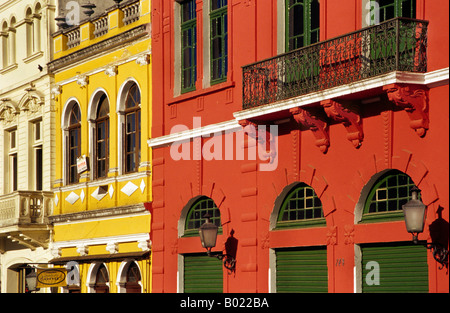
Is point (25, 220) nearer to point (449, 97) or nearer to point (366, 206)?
point (366, 206)

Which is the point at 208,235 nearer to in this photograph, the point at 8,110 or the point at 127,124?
the point at 127,124

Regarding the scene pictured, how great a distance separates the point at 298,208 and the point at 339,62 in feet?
9.80

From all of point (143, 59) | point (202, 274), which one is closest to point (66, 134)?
point (143, 59)

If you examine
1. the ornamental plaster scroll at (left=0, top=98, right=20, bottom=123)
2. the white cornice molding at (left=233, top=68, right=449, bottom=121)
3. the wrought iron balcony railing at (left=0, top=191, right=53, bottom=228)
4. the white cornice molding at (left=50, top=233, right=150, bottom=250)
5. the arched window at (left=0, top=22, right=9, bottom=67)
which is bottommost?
the white cornice molding at (left=50, top=233, right=150, bottom=250)

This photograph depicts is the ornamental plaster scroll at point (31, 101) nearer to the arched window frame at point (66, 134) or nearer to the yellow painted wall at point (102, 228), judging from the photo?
the arched window frame at point (66, 134)

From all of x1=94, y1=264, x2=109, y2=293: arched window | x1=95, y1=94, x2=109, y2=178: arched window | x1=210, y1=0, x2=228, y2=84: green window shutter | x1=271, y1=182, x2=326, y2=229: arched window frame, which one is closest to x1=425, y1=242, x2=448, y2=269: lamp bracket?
x1=271, y1=182, x2=326, y2=229: arched window frame

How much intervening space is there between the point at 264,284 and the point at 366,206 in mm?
2950

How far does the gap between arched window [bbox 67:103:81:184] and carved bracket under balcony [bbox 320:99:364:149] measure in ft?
34.4

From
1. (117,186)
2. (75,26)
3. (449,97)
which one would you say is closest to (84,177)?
(117,186)

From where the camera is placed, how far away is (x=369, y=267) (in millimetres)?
16672

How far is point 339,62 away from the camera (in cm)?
1677

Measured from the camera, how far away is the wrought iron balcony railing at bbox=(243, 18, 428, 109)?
1551 centimetres

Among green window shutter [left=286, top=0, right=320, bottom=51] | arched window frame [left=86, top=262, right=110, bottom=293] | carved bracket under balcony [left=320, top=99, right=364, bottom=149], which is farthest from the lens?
arched window frame [left=86, top=262, right=110, bottom=293]

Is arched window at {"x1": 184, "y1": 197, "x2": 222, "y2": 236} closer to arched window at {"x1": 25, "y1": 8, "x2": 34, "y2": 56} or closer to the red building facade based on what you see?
the red building facade
